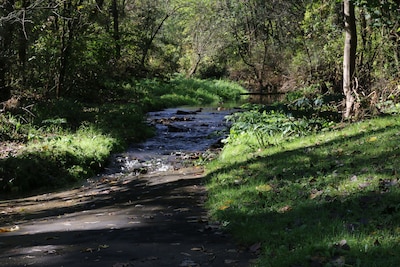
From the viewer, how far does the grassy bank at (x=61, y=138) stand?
11.7 metres

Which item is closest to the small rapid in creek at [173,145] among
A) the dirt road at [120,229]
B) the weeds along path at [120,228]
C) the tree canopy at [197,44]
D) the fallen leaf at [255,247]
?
the weeds along path at [120,228]

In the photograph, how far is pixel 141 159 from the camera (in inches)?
555

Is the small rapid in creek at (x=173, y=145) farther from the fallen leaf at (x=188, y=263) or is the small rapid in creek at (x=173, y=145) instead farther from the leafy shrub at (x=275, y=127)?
the fallen leaf at (x=188, y=263)

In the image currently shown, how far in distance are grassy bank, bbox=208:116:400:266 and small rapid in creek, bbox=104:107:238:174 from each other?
318 centimetres

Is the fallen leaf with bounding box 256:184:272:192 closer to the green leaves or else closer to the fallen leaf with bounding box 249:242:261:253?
the fallen leaf with bounding box 249:242:261:253

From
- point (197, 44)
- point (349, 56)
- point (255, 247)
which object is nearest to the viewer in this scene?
point (255, 247)

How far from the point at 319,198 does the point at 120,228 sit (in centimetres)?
267

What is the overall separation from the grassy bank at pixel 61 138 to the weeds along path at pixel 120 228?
1161 millimetres

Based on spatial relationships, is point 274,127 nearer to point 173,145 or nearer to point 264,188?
point 173,145

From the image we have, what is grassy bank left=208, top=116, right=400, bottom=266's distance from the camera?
4.42 meters

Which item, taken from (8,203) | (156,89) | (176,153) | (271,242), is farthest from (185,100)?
(271,242)

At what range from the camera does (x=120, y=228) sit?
654 cm

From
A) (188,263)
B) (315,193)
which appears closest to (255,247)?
(188,263)

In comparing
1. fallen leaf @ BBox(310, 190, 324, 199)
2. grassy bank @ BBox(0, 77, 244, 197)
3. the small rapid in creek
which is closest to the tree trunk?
the small rapid in creek
